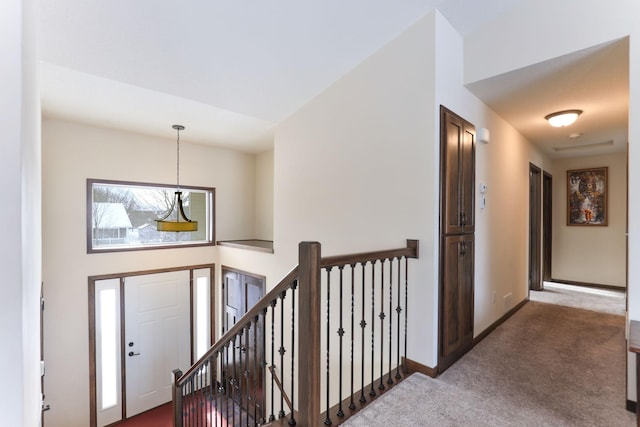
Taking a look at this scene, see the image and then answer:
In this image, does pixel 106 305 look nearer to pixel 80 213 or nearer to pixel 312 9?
pixel 80 213

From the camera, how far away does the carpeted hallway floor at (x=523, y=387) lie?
187 cm

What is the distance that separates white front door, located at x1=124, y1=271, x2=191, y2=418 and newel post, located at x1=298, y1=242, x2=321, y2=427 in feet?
12.4

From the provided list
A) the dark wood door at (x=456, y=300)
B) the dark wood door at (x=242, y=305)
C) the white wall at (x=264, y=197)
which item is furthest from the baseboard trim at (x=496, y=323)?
the white wall at (x=264, y=197)

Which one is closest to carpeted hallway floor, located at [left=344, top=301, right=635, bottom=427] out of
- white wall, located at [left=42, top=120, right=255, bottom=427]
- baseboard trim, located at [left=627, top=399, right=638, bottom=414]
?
baseboard trim, located at [left=627, top=399, right=638, bottom=414]

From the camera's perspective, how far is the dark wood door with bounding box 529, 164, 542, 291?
475cm

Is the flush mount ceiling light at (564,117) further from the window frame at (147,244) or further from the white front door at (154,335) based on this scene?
the white front door at (154,335)

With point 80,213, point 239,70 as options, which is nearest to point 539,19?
point 239,70

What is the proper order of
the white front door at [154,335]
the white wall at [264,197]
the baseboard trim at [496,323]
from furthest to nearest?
the white wall at [264,197]
the white front door at [154,335]
the baseboard trim at [496,323]

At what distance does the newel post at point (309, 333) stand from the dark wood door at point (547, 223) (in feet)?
17.2

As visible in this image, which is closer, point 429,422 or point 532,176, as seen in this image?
point 429,422

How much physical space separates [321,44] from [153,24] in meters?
1.29

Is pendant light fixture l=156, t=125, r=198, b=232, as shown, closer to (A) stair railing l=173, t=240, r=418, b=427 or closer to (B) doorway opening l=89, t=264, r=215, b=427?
(B) doorway opening l=89, t=264, r=215, b=427

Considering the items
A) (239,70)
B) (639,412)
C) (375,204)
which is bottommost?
(639,412)

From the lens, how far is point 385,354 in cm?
271
